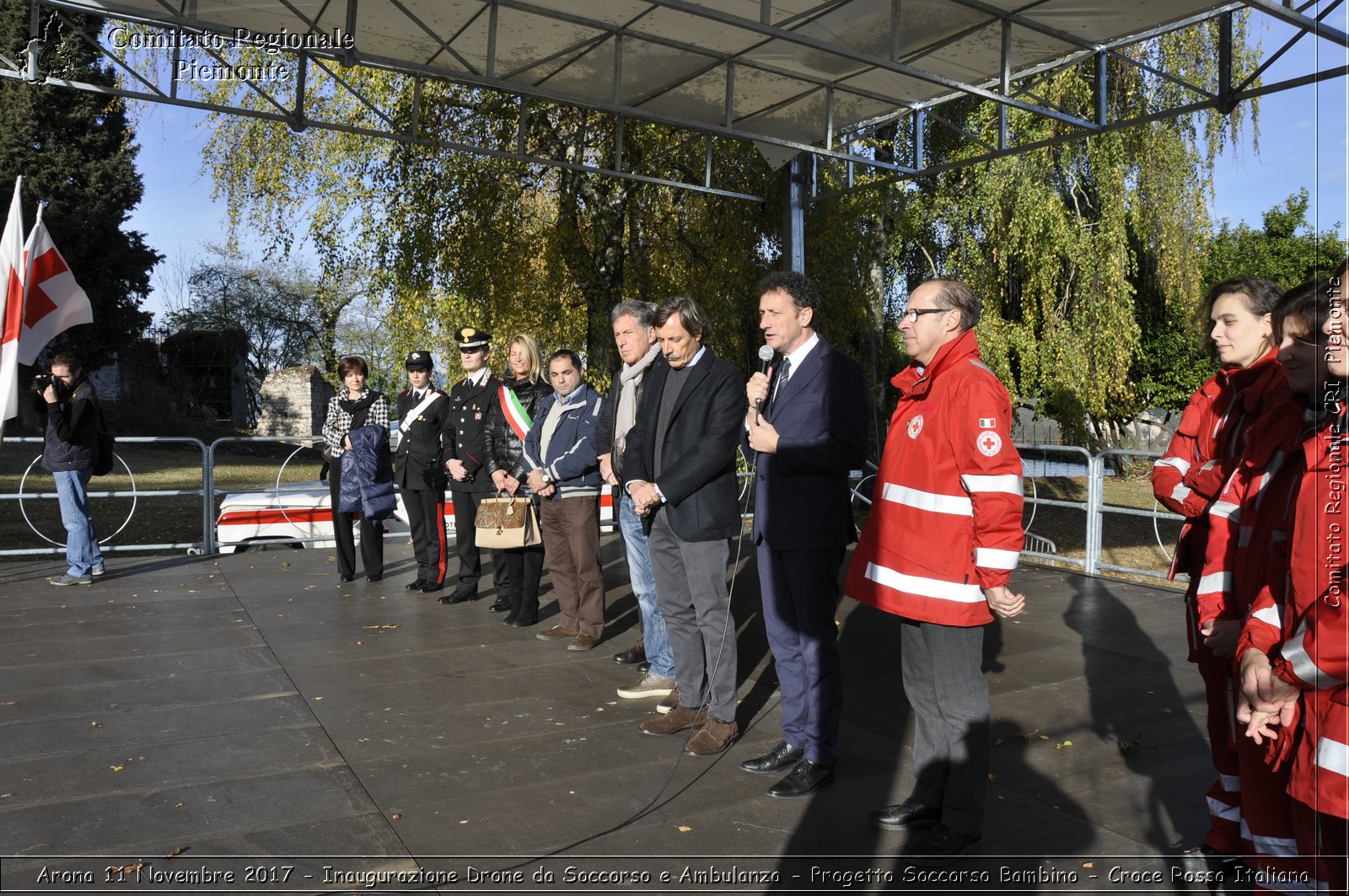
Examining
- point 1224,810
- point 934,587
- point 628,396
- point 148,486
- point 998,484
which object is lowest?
point 1224,810

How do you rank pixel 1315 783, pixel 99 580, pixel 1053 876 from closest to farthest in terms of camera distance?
1. pixel 1315 783
2. pixel 1053 876
3. pixel 99 580

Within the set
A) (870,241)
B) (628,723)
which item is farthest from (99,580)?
(870,241)

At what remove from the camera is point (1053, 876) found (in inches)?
139

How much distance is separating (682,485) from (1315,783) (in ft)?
9.48

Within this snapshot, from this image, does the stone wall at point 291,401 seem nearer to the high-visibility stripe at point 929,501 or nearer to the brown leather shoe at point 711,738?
the brown leather shoe at point 711,738

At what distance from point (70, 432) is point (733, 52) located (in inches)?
249

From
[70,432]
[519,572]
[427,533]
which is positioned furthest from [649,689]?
[70,432]

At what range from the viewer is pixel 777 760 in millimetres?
4473

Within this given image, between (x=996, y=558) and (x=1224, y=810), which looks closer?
(x=996, y=558)

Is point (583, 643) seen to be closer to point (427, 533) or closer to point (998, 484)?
point (427, 533)

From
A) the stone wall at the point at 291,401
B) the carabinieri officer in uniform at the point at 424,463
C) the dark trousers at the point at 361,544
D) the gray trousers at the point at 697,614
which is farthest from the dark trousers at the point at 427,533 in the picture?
the stone wall at the point at 291,401

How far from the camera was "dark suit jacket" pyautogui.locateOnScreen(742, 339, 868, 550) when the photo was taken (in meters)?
4.25

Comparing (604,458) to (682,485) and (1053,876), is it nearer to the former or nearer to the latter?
(682,485)

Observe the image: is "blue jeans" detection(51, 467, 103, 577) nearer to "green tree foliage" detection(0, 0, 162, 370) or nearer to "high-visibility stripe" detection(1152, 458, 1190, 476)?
"high-visibility stripe" detection(1152, 458, 1190, 476)
